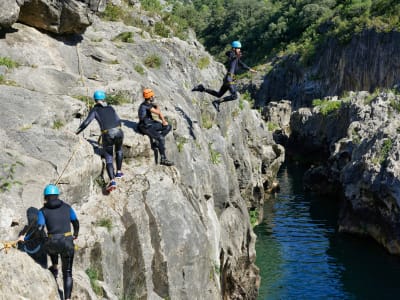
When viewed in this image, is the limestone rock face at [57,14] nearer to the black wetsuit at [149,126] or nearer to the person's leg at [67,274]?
the black wetsuit at [149,126]

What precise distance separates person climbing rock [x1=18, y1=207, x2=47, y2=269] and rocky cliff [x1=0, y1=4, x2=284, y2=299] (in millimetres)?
182

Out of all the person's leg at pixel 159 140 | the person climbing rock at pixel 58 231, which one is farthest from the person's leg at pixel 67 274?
the person's leg at pixel 159 140

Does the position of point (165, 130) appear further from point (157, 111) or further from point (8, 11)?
point (8, 11)

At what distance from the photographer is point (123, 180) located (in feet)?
53.3

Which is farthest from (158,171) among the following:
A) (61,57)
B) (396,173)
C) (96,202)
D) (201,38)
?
(201,38)

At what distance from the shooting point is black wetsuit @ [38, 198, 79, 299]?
38.1 ft

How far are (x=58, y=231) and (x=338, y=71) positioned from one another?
8149 cm

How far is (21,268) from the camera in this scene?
1116 centimetres

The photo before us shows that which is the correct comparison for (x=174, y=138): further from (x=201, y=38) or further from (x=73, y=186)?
(x=201, y=38)

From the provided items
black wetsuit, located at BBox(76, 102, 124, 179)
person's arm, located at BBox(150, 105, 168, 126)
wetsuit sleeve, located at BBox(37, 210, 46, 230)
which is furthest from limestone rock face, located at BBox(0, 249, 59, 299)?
person's arm, located at BBox(150, 105, 168, 126)

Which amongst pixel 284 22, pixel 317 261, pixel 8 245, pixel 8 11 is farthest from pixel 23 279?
pixel 284 22

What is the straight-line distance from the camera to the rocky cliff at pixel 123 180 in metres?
13.3

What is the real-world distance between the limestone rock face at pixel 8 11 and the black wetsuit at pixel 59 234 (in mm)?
9031

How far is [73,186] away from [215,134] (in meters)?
13.6
